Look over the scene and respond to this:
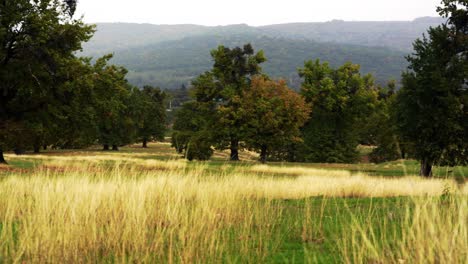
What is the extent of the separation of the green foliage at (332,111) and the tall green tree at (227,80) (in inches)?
608

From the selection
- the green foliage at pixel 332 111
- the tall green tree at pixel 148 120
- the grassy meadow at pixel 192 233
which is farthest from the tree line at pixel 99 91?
the tall green tree at pixel 148 120

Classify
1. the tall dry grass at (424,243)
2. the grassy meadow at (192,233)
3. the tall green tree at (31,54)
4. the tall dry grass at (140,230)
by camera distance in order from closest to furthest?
the tall dry grass at (424,243) → the grassy meadow at (192,233) → the tall dry grass at (140,230) → the tall green tree at (31,54)

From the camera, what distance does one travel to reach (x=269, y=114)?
39875 mm

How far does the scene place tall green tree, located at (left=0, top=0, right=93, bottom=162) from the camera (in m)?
24.4

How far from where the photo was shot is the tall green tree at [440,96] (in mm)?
26125

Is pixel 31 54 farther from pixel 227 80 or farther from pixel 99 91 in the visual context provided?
pixel 227 80

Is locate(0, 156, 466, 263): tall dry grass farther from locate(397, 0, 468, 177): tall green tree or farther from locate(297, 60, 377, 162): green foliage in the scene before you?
locate(297, 60, 377, 162): green foliage

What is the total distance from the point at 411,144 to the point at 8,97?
25.0 metres

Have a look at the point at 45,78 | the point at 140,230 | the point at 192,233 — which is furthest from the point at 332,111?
the point at 192,233

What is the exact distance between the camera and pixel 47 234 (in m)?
6.29

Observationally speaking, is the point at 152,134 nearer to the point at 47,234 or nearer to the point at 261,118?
the point at 261,118

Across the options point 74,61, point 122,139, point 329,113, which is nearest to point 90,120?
point 74,61

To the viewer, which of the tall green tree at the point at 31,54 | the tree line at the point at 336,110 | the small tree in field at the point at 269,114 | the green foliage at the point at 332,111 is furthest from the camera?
the green foliage at the point at 332,111

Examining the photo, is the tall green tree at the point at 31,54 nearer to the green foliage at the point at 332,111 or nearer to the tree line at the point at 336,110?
the tree line at the point at 336,110
